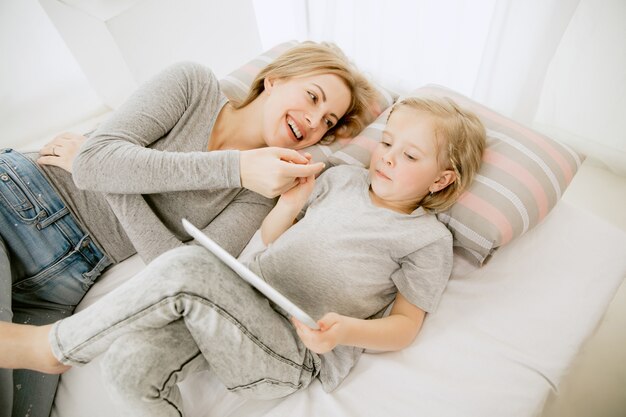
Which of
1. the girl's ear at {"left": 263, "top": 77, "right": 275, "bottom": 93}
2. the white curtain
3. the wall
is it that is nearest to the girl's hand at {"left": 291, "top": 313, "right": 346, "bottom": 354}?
the girl's ear at {"left": 263, "top": 77, "right": 275, "bottom": 93}

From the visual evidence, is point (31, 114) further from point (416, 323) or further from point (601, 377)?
point (601, 377)

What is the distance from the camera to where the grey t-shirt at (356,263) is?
101cm

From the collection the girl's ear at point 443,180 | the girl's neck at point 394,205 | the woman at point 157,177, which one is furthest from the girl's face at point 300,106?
the girl's ear at point 443,180

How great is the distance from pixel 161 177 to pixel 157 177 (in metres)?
0.01

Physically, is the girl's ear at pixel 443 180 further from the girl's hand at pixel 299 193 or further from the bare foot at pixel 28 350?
the bare foot at pixel 28 350

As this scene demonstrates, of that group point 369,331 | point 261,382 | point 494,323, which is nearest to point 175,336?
point 261,382

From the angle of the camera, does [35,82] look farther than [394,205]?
Yes

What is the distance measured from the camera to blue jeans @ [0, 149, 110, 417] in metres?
1.10

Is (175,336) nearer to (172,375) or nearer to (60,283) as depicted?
(172,375)

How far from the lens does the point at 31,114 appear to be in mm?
2350

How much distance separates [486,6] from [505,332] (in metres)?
1.37

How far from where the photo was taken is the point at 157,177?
102 cm

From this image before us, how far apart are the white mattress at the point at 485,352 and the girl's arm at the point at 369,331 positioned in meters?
0.07

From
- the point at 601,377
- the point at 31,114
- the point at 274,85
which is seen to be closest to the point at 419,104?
the point at 274,85
